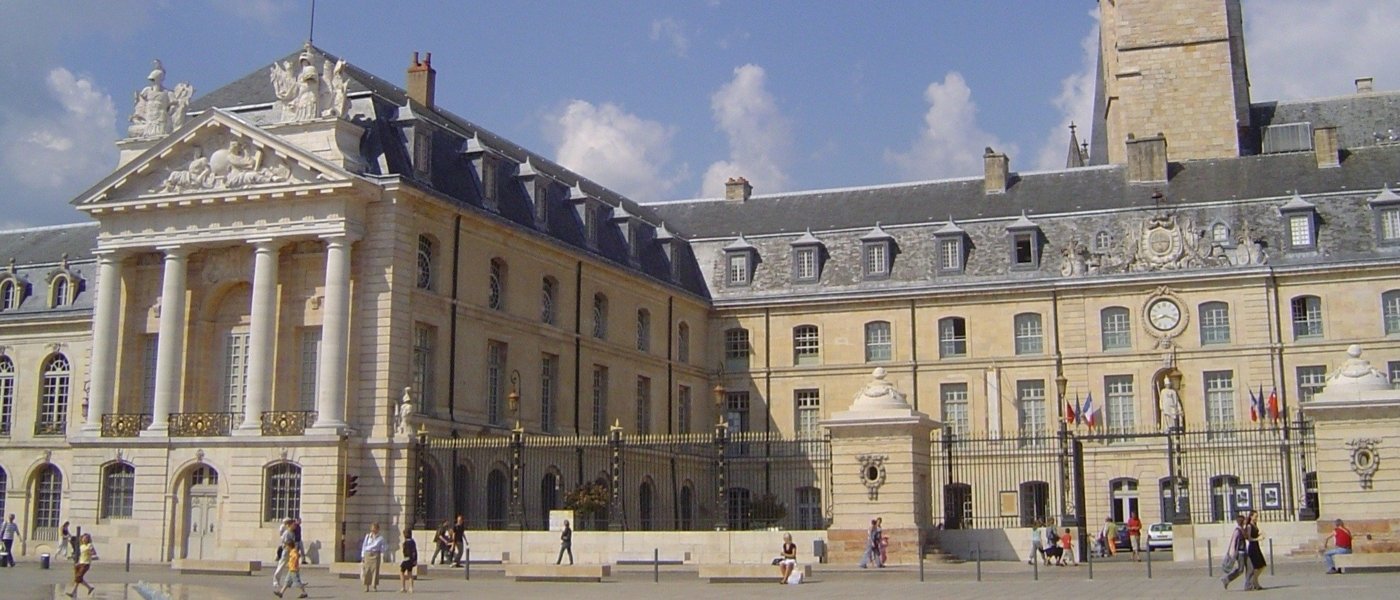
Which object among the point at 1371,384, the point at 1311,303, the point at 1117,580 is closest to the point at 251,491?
the point at 1117,580

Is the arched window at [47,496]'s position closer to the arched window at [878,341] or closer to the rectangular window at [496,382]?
the rectangular window at [496,382]

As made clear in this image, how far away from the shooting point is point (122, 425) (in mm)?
34312

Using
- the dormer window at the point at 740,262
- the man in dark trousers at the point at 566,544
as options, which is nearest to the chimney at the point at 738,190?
the dormer window at the point at 740,262

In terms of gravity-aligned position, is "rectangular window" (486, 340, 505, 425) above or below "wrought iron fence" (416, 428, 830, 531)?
above

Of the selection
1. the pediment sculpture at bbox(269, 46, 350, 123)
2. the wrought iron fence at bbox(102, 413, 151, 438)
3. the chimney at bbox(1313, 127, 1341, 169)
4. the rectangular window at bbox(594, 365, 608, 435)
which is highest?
the chimney at bbox(1313, 127, 1341, 169)

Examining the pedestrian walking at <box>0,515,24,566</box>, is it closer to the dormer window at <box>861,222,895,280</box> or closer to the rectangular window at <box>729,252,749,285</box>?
the rectangular window at <box>729,252,749,285</box>

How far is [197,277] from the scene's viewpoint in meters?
35.2

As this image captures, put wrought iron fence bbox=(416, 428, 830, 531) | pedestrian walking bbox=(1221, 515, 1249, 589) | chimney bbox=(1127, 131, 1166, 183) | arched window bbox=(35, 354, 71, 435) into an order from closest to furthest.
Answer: pedestrian walking bbox=(1221, 515, 1249, 589) < wrought iron fence bbox=(416, 428, 830, 531) < arched window bbox=(35, 354, 71, 435) < chimney bbox=(1127, 131, 1166, 183)

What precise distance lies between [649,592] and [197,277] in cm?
1821

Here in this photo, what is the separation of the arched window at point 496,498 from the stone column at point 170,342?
7283mm

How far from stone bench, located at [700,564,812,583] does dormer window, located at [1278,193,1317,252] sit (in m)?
23.8

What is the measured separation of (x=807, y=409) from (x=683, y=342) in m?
4.36

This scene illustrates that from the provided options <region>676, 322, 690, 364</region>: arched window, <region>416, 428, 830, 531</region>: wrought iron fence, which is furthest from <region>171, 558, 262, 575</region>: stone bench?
<region>676, 322, 690, 364</region>: arched window

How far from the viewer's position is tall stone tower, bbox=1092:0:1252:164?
163 ft
